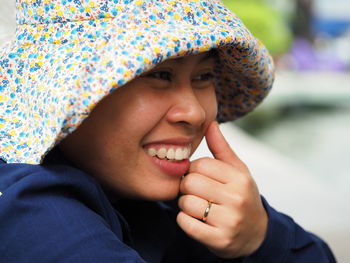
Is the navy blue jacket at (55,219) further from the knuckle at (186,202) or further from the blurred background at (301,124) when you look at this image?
the blurred background at (301,124)

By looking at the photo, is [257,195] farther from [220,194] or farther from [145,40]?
[145,40]

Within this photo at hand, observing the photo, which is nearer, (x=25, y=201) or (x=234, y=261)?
(x=25, y=201)

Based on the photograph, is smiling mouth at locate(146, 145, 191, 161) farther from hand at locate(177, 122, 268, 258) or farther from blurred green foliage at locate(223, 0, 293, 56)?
blurred green foliage at locate(223, 0, 293, 56)

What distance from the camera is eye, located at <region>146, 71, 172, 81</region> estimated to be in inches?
38.9

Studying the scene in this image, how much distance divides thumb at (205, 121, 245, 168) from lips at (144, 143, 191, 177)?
0.09 metres

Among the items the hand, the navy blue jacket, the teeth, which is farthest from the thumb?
the navy blue jacket

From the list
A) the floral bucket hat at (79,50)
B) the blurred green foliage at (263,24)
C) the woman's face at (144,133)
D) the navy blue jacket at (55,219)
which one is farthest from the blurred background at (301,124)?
the navy blue jacket at (55,219)

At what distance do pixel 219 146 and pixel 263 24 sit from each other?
26.3 ft

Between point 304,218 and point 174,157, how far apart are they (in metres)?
1.45

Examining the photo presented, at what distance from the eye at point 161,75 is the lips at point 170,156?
0.15 metres

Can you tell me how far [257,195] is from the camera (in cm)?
Answer: 114

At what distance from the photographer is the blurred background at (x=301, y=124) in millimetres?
2365

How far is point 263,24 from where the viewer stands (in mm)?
8742

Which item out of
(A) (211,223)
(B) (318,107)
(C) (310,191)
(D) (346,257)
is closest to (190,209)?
(A) (211,223)
